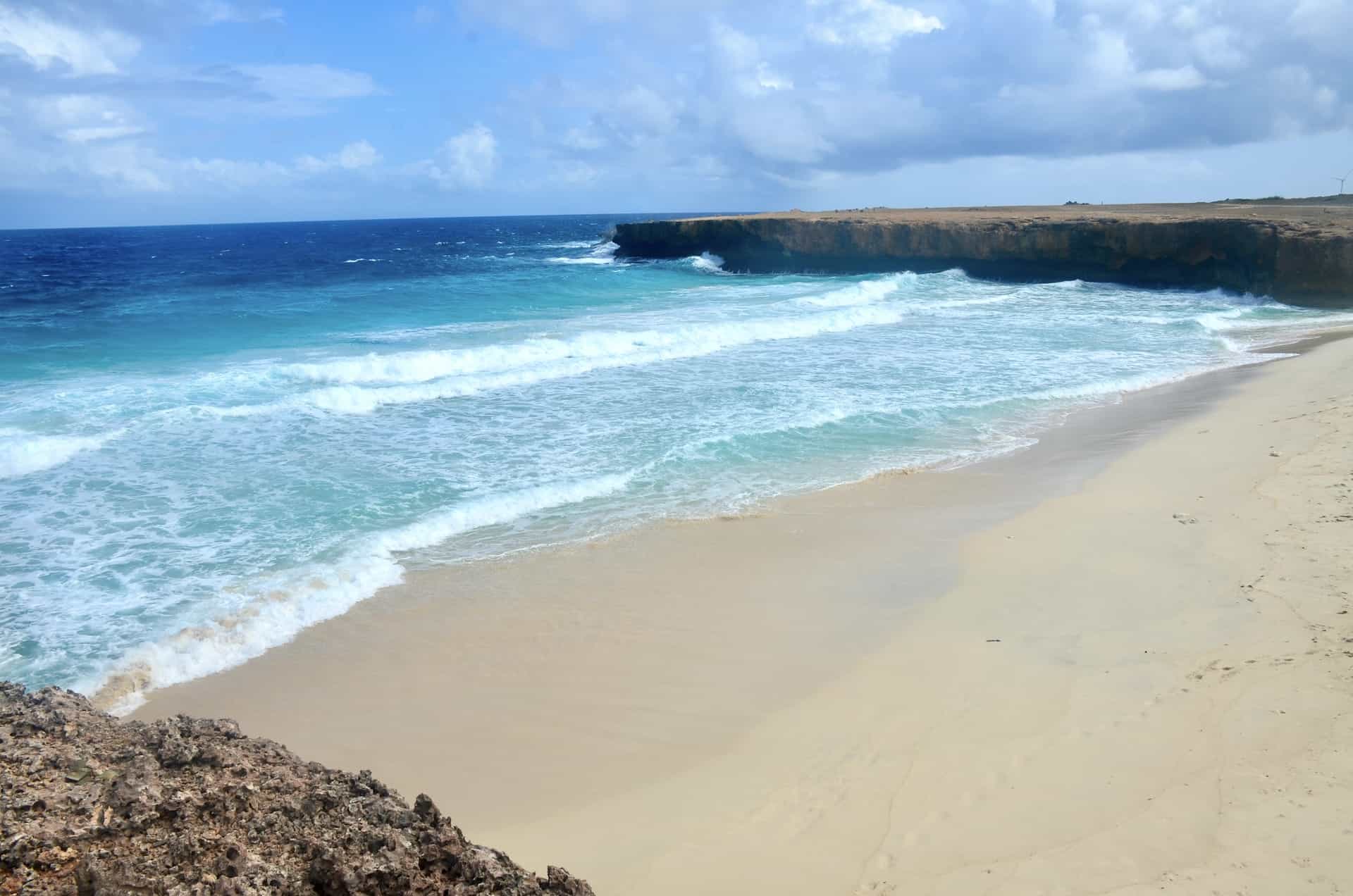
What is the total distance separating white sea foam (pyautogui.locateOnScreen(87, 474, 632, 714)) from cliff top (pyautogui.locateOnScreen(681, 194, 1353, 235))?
89.4 ft

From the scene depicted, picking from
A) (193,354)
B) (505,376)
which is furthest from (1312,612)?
(193,354)

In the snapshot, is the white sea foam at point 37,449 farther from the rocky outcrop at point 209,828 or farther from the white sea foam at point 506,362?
the rocky outcrop at point 209,828

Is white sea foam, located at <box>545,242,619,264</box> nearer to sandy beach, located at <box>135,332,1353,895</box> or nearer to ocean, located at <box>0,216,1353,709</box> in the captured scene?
ocean, located at <box>0,216,1353,709</box>

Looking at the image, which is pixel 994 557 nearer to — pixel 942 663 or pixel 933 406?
pixel 942 663

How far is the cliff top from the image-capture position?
28766mm

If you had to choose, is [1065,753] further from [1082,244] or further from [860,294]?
[1082,244]

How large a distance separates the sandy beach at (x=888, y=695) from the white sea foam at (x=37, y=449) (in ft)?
22.5

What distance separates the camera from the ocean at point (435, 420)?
7.99 metres

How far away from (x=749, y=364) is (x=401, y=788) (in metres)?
13.7

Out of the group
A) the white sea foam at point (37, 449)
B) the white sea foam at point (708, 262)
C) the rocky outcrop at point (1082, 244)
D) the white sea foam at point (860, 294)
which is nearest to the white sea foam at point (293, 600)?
the white sea foam at point (37, 449)

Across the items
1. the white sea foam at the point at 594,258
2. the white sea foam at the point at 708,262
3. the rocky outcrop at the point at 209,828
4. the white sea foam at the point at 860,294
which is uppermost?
the white sea foam at the point at 594,258

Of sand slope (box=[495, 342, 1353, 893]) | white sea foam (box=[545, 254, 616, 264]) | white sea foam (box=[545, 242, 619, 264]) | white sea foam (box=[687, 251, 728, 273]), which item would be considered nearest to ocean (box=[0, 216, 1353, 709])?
sand slope (box=[495, 342, 1353, 893])

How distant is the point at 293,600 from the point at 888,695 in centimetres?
512

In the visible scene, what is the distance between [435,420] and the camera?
1388 centimetres
